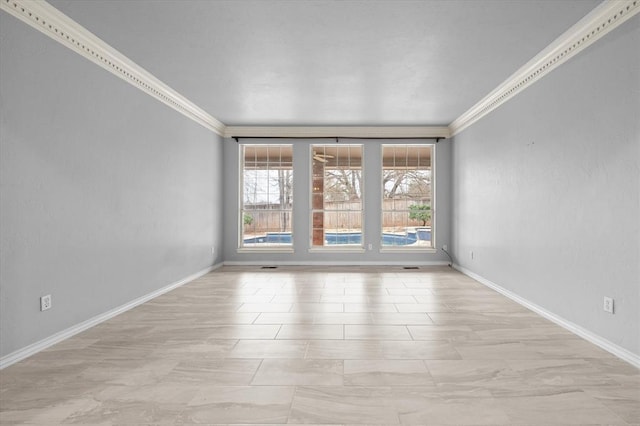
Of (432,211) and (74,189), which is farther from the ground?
(74,189)

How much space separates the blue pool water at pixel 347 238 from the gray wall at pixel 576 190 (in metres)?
2.02

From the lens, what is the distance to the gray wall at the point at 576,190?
255 cm

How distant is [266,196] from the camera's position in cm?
690

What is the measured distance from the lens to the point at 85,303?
318cm

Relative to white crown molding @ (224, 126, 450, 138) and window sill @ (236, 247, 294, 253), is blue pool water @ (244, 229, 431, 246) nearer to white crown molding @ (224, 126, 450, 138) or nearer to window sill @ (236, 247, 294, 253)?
window sill @ (236, 247, 294, 253)

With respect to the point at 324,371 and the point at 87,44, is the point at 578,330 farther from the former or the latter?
the point at 87,44

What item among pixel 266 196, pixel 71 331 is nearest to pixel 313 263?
pixel 266 196

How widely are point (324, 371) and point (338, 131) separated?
5.01m

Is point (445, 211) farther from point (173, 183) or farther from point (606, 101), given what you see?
point (173, 183)

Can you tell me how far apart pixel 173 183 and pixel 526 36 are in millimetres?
4478

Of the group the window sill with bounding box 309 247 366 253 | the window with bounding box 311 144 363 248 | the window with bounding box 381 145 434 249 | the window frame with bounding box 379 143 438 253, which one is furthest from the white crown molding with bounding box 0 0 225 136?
the window with bounding box 381 145 434 249

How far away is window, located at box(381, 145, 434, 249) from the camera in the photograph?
6824 mm

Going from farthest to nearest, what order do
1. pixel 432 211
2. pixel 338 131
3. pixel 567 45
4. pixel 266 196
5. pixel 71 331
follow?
pixel 266 196 → pixel 432 211 → pixel 338 131 → pixel 567 45 → pixel 71 331

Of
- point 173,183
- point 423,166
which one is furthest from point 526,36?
point 173,183
